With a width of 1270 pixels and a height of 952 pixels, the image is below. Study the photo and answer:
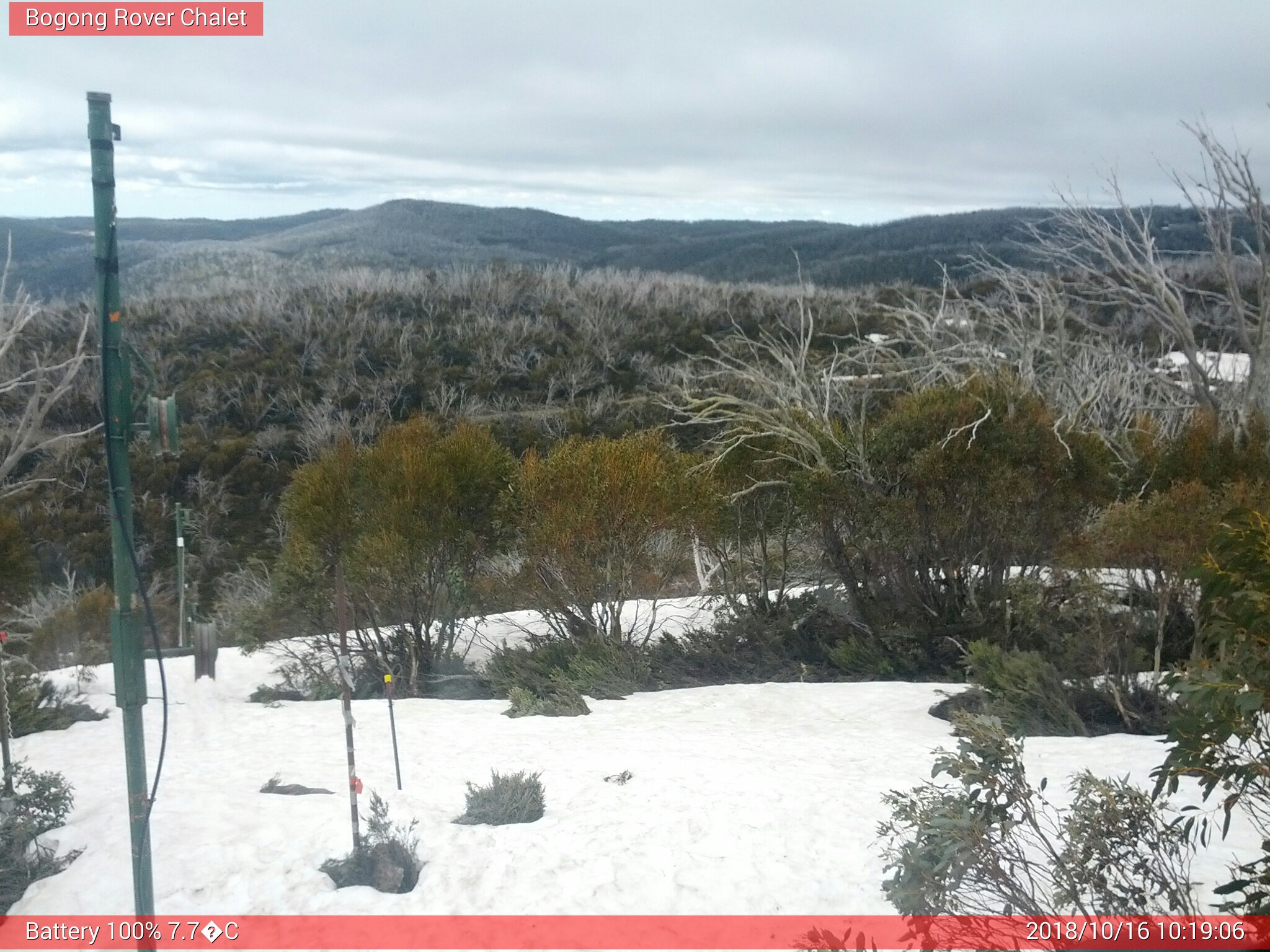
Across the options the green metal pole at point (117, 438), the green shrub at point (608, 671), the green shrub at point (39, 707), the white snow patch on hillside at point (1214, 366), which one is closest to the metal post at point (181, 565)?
the green shrub at point (39, 707)

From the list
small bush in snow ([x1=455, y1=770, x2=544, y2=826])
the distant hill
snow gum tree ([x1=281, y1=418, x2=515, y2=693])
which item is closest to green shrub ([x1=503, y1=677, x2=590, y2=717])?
snow gum tree ([x1=281, y1=418, x2=515, y2=693])

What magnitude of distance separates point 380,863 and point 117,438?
2616 mm

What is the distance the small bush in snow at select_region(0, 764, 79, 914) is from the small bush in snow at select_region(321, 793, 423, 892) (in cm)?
145

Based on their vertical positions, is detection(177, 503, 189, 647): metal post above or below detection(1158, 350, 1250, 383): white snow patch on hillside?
below

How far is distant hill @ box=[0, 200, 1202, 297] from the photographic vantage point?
4334 cm

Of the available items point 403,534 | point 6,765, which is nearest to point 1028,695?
point 403,534

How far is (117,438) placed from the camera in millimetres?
3467

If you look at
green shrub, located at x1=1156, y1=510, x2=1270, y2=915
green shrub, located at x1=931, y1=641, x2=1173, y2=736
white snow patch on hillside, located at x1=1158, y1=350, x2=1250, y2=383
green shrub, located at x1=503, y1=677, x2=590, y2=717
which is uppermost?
white snow patch on hillside, located at x1=1158, y1=350, x2=1250, y2=383

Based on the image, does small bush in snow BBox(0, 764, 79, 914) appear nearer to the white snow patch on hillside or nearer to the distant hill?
the white snow patch on hillside

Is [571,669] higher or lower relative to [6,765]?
lower

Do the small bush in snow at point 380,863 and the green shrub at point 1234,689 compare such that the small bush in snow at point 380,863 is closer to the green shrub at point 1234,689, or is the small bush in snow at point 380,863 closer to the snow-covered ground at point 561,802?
the snow-covered ground at point 561,802

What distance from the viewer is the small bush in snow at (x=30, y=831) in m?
4.92

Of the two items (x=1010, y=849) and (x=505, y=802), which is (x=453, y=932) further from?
(x=1010, y=849)

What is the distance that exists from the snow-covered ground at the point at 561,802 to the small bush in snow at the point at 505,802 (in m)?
0.12
